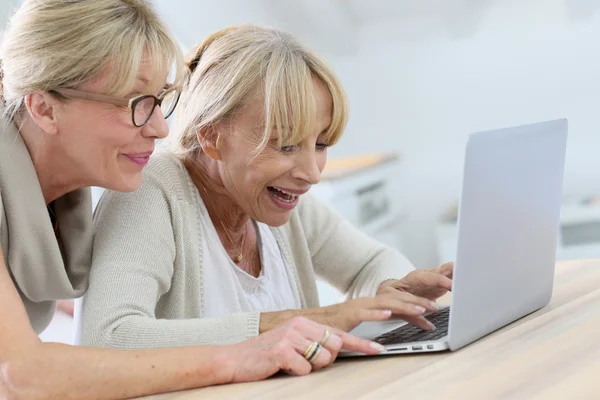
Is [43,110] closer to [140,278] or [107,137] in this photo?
[107,137]

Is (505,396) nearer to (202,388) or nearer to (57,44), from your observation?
(202,388)

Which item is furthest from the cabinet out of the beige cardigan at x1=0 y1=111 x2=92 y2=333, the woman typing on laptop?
the beige cardigan at x1=0 y1=111 x2=92 y2=333

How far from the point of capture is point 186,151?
1.72 metres

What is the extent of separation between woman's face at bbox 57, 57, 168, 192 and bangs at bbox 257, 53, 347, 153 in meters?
0.22

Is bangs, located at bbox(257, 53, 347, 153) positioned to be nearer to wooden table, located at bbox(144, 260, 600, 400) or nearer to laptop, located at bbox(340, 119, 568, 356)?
laptop, located at bbox(340, 119, 568, 356)

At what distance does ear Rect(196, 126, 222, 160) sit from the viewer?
166 centimetres

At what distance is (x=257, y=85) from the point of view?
159 cm

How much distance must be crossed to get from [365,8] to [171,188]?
10.6 ft

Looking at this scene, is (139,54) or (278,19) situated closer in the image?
(139,54)

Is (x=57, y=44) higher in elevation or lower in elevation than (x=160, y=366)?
higher

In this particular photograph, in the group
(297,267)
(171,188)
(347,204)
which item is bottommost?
(347,204)

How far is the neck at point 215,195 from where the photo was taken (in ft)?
5.57

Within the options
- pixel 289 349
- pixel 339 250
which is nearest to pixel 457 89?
pixel 339 250

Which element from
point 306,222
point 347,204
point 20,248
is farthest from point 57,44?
point 347,204
